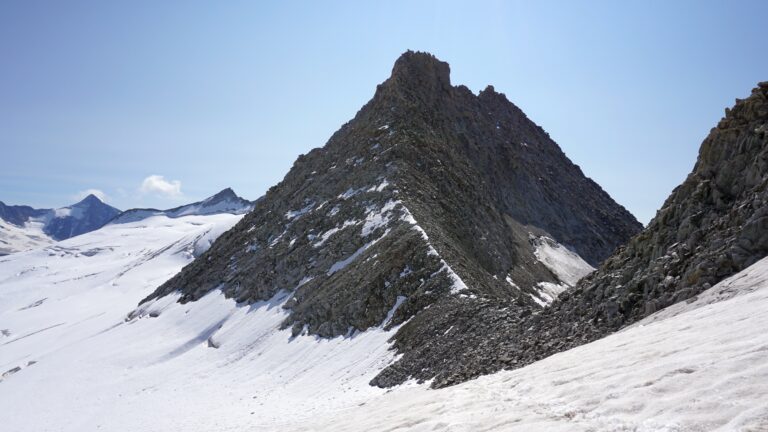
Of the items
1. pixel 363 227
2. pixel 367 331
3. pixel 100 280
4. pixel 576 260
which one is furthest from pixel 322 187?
pixel 100 280

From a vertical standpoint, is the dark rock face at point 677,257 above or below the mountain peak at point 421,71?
below

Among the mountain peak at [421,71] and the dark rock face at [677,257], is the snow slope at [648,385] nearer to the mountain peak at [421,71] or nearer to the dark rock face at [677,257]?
the dark rock face at [677,257]

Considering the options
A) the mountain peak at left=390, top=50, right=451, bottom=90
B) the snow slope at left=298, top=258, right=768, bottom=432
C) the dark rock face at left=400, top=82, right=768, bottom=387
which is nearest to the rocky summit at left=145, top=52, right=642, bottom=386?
the mountain peak at left=390, top=50, right=451, bottom=90

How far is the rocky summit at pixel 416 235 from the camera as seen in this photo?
2714 centimetres

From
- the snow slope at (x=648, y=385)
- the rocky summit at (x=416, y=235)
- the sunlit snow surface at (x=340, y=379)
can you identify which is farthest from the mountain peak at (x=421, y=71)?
the snow slope at (x=648, y=385)

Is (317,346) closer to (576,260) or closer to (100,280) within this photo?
(576,260)

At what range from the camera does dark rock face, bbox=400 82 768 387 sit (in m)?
13.8

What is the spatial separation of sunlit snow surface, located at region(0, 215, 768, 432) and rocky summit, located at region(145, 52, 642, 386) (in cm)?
243

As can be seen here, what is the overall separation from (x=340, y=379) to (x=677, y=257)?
16.5 metres

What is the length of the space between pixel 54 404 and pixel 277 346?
18366mm

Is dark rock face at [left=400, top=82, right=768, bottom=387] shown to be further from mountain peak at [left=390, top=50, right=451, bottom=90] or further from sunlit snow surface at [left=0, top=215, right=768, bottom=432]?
mountain peak at [left=390, top=50, right=451, bottom=90]

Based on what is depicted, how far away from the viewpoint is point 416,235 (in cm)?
3444

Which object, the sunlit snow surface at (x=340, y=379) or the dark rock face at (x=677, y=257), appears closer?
the sunlit snow surface at (x=340, y=379)

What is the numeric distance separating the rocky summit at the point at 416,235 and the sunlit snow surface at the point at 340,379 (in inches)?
95.7
